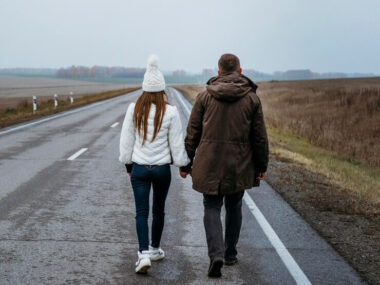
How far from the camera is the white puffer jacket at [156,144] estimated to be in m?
4.28

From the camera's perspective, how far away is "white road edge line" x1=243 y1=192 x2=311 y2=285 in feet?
14.4

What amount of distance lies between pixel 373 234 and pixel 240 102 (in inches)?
104

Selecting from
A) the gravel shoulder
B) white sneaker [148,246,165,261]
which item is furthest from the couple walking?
the gravel shoulder

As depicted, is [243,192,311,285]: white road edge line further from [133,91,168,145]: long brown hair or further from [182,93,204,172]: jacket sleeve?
[133,91,168,145]: long brown hair

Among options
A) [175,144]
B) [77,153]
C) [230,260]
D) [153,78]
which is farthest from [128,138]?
[77,153]

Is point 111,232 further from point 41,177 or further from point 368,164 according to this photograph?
point 368,164

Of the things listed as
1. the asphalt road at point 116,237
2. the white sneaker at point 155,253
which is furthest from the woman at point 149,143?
the asphalt road at point 116,237

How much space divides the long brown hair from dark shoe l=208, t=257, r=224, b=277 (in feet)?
3.66

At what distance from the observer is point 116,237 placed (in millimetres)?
5461

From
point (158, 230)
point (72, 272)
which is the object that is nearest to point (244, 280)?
point (158, 230)

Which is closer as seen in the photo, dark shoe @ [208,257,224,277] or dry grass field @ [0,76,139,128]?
dark shoe @ [208,257,224,277]

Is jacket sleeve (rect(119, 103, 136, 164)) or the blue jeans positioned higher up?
jacket sleeve (rect(119, 103, 136, 164))

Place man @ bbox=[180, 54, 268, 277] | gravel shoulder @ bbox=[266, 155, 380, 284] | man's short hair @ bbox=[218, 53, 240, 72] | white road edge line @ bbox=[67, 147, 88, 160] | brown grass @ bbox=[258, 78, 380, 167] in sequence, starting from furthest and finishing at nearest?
brown grass @ bbox=[258, 78, 380, 167]
white road edge line @ bbox=[67, 147, 88, 160]
gravel shoulder @ bbox=[266, 155, 380, 284]
man's short hair @ bbox=[218, 53, 240, 72]
man @ bbox=[180, 54, 268, 277]

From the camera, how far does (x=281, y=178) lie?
30.3ft
